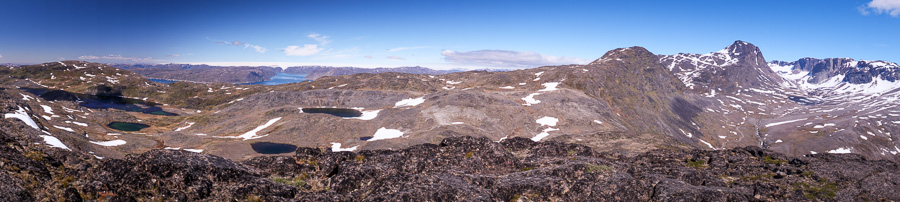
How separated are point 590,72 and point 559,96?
7378 cm

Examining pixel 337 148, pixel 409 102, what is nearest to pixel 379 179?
pixel 337 148

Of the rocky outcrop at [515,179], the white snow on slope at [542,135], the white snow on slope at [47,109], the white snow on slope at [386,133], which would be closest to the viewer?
the rocky outcrop at [515,179]

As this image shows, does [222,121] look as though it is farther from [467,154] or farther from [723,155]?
[723,155]

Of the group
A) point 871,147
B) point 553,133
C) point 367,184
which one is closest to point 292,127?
point 553,133

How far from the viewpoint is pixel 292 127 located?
99375mm

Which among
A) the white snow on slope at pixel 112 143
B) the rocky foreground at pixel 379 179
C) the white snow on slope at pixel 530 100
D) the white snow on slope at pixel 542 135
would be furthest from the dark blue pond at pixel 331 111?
the rocky foreground at pixel 379 179

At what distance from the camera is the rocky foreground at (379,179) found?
51.1ft

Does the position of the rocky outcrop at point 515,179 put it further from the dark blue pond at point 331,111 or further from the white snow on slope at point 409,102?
the dark blue pond at point 331,111

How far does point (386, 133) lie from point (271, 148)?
91.9ft

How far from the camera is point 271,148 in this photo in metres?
84.6

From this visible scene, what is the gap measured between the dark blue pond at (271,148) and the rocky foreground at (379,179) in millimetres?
60941

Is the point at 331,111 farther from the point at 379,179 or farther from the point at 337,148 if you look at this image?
the point at 379,179

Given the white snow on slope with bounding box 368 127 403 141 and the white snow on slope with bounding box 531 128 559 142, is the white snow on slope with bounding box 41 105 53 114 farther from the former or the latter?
the white snow on slope with bounding box 531 128 559 142

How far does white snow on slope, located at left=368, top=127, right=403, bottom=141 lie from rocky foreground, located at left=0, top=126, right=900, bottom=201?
2618 inches
